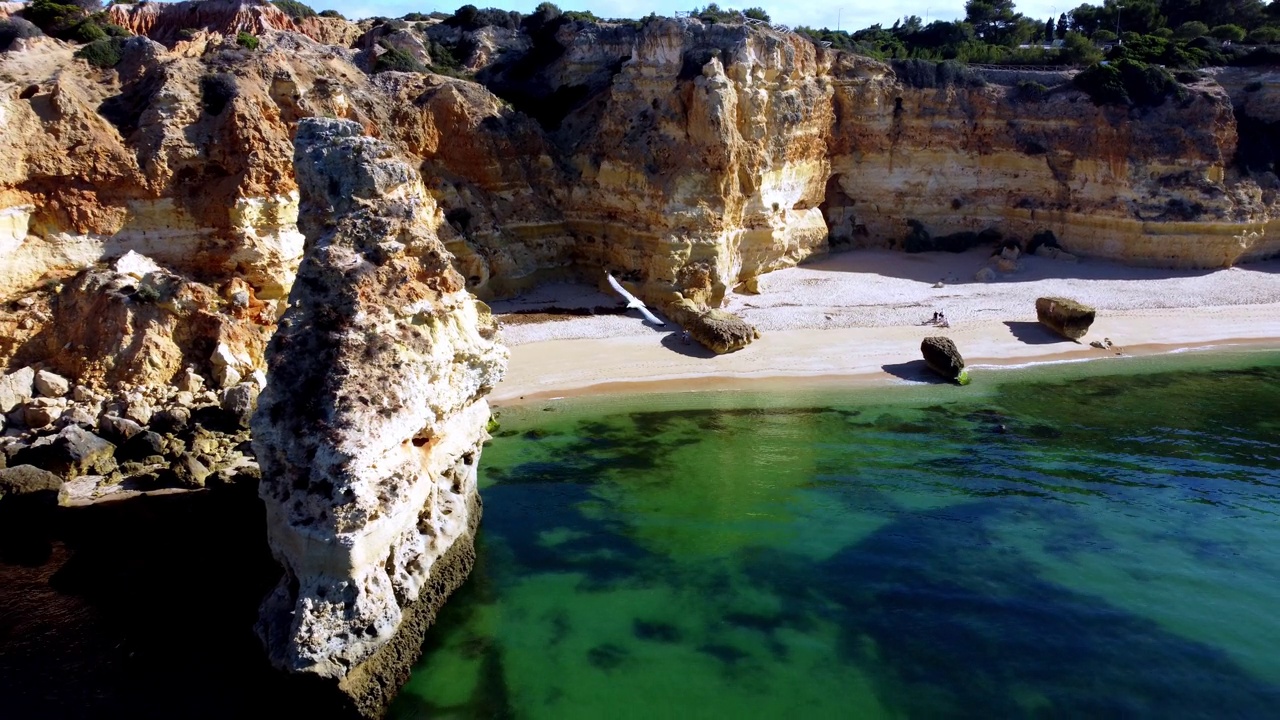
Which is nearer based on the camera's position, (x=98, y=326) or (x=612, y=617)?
(x=612, y=617)

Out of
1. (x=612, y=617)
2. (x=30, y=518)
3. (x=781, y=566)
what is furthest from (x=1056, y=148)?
(x=30, y=518)

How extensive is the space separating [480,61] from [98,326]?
20.9 meters

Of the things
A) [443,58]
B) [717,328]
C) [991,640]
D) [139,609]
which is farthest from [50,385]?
[443,58]

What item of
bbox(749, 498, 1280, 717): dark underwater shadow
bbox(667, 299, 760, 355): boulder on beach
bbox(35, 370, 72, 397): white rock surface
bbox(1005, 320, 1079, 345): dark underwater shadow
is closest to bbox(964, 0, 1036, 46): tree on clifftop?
bbox(1005, 320, 1079, 345): dark underwater shadow

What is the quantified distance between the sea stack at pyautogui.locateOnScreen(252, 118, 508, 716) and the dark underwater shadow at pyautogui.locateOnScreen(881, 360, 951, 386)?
557 inches

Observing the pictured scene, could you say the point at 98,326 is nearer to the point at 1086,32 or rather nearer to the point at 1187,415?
the point at 1187,415

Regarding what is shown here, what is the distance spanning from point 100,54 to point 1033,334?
28.6m

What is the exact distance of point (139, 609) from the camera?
488 inches

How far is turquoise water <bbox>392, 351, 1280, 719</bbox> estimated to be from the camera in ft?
36.7

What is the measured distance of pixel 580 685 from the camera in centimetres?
1118

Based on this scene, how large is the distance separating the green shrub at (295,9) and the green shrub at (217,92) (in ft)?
66.3

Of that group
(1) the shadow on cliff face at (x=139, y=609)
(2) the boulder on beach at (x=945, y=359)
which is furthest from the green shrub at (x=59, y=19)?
(2) the boulder on beach at (x=945, y=359)

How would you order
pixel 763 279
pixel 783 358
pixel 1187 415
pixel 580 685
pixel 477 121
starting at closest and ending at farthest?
pixel 580 685 → pixel 1187 415 → pixel 783 358 → pixel 477 121 → pixel 763 279

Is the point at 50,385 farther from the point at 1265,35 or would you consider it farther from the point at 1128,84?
the point at 1265,35
